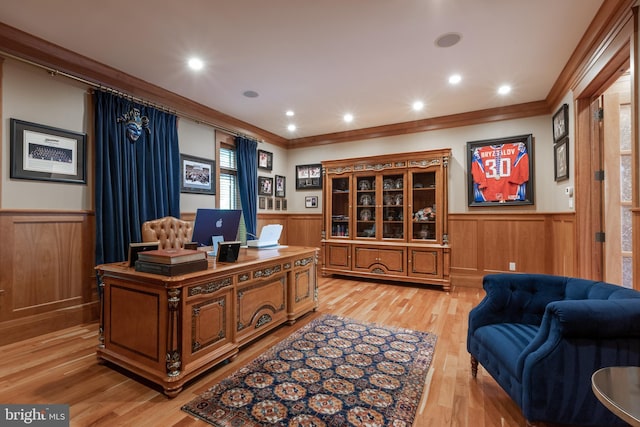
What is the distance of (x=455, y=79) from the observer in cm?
328

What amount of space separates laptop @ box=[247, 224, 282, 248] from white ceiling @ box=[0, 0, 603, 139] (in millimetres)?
1689

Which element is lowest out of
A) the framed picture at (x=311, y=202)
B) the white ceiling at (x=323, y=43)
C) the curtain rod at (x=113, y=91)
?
the framed picture at (x=311, y=202)

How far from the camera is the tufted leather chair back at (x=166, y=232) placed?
115 inches

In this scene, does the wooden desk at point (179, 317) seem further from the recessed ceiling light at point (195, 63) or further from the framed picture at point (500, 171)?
the framed picture at point (500, 171)

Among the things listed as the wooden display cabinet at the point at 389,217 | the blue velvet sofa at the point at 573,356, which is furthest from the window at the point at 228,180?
the blue velvet sofa at the point at 573,356

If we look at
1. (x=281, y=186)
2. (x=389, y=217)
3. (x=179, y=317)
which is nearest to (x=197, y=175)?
(x=281, y=186)

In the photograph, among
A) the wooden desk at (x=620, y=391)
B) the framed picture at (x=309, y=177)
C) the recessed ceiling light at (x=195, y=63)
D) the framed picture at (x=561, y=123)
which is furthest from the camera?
the framed picture at (x=309, y=177)

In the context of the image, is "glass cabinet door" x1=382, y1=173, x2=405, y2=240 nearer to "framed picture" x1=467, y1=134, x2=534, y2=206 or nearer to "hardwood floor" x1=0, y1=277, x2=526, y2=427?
"framed picture" x1=467, y1=134, x2=534, y2=206

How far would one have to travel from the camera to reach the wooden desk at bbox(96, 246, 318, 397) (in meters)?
1.76

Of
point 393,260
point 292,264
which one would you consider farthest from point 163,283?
point 393,260

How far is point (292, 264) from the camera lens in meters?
2.87

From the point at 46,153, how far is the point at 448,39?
376 centimetres

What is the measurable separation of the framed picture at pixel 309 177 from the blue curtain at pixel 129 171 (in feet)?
8.54

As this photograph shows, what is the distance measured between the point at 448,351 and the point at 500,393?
0.56 m
